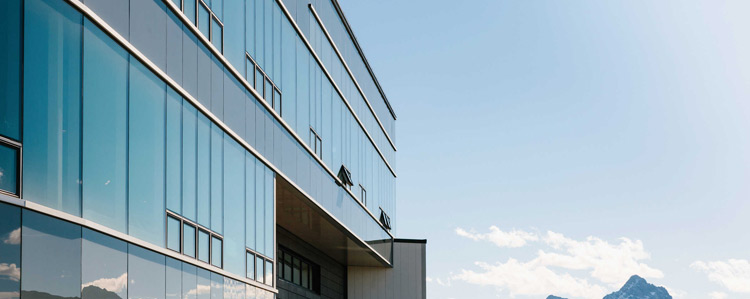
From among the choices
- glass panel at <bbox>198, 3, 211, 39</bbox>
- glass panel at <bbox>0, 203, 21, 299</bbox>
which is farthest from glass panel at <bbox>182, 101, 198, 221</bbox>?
glass panel at <bbox>0, 203, 21, 299</bbox>

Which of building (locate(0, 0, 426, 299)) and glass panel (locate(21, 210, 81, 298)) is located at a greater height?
building (locate(0, 0, 426, 299))

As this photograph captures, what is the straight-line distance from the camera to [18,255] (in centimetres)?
1056

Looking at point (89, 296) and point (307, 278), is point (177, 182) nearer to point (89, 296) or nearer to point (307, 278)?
Result: point (89, 296)

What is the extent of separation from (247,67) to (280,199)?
554 cm

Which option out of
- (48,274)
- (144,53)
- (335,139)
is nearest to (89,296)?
(48,274)

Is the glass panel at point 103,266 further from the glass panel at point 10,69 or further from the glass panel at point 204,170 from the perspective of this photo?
the glass panel at point 204,170

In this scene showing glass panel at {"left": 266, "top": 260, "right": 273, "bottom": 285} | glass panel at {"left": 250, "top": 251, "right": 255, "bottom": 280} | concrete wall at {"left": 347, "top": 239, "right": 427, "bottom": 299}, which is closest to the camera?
glass panel at {"left": 250, "top": 251, "right": 255, "bottom": 280}

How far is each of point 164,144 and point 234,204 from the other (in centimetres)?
395

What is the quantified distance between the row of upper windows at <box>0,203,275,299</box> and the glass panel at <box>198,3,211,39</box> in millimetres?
4469

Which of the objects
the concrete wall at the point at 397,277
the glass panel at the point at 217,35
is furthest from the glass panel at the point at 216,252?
the concrete wall at the point at 397,277

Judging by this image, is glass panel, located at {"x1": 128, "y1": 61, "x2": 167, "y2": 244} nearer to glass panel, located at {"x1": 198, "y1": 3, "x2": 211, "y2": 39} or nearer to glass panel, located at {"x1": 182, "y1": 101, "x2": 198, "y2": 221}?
glass panel, located at {"x1": 182, "y1": 101, "x2": 198, "y2": 221}

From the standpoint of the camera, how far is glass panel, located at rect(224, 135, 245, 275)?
60.2ft

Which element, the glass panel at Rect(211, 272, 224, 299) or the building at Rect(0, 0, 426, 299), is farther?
the glass panel at Rect(211, 272, 224, 299)

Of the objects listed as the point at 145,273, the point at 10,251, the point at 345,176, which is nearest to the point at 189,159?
the point at 145,273
